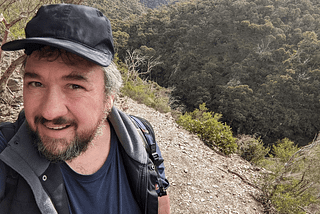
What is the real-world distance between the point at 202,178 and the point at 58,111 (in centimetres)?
299

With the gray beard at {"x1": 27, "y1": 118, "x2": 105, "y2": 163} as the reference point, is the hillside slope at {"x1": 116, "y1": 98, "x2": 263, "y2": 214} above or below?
below

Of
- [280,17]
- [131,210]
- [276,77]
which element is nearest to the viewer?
[131,210]

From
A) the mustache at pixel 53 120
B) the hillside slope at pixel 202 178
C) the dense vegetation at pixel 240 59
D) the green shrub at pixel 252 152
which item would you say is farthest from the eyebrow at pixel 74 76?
the dense vegetation at pixel 240 59

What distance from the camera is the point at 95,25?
0.64m

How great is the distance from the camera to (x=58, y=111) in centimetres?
60

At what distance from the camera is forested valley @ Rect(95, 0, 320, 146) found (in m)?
17.3

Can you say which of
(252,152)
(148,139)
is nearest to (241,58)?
(252,152)

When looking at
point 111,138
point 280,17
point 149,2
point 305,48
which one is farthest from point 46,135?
point 149,2

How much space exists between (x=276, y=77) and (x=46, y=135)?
22206 mm

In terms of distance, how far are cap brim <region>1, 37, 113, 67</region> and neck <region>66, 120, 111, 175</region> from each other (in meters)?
0.33

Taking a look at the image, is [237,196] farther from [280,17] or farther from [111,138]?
[280,17]

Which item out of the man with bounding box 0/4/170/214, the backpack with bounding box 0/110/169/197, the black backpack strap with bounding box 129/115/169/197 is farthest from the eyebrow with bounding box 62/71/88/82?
the black backpack strap with bounding box 129/115/169/197

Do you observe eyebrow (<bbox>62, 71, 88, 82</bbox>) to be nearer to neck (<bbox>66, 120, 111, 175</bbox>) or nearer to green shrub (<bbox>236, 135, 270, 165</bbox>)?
neck (<bbox>66, 120, 111, 175</bbox>)

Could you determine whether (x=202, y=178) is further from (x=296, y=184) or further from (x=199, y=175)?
(x=296, y=184)
